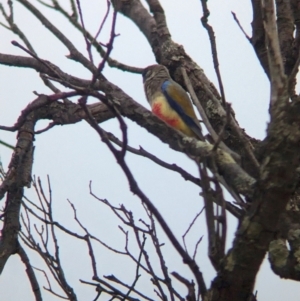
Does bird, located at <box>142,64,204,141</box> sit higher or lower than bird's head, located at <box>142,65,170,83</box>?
lower

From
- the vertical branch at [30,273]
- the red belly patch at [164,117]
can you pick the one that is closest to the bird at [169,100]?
the red belly patch at [164,117]

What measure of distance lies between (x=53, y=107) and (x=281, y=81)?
163 centimetres

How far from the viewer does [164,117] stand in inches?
160

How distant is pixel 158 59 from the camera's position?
3211 mm

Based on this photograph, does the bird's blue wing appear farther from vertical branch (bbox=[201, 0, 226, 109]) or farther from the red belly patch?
vertical branch (bbox=[201, 0, 226, 109])

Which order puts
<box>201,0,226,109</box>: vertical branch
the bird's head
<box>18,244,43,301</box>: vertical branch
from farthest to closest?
the bird's head < <box>18,244,43,301</box>: vertical branch < <box>201,0,226,109</box>: vertical branch

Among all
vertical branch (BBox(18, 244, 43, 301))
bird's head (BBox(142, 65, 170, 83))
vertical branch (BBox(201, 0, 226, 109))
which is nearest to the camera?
vertical branch (BBox(201, 0, 226, 109))

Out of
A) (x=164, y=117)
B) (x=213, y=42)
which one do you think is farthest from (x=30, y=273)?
(x=164, y=117)

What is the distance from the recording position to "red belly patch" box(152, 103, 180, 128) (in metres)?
4.00

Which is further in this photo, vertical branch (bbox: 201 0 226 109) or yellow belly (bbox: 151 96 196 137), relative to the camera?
yellow belly (bbox: 151 96 196 137)

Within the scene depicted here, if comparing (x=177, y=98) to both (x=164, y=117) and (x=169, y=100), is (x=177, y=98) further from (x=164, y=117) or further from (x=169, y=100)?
(x=164, y=117)

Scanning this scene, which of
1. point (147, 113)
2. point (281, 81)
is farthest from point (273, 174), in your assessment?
point (147, 113)

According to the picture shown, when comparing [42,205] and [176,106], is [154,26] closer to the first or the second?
[176,106]

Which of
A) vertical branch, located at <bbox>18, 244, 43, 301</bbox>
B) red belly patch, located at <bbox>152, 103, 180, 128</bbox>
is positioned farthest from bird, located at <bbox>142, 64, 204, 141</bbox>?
vertical branch, located at <bbox>18, 244, 43, 301</bbox>
